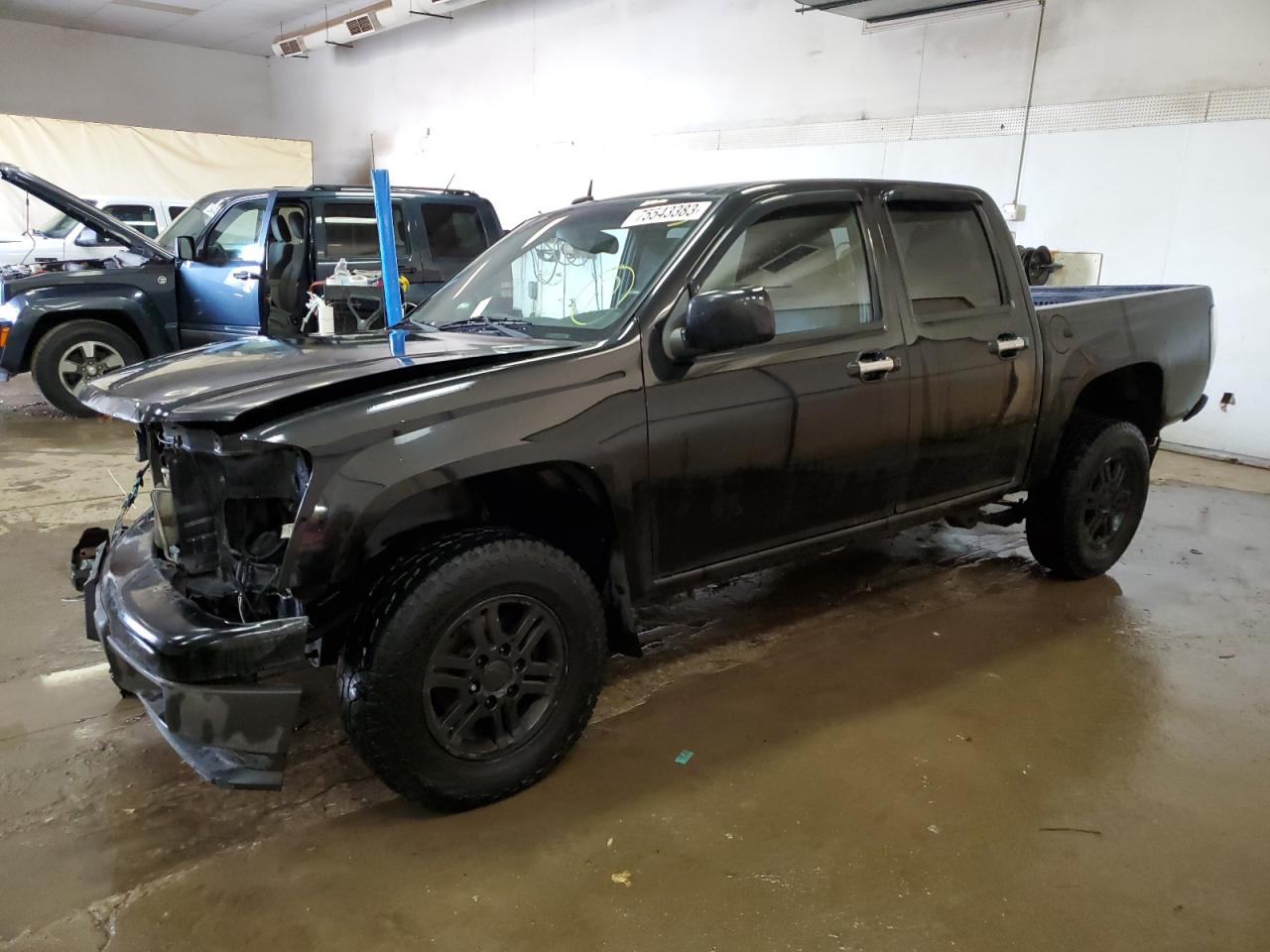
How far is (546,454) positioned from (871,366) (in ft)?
4.10

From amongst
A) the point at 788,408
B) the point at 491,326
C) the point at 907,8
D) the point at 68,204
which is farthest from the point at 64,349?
the point at 907,8

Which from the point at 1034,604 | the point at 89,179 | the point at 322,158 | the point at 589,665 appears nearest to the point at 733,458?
the point at 589,665

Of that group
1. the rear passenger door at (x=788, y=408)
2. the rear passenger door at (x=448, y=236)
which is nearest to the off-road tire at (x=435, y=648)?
the rear passenger door at (x=788, y=408)

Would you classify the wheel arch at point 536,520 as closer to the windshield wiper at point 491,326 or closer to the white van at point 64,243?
the windshield wiper at point 491,326

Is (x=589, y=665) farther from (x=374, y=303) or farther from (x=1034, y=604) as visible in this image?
(x=374, y=303)

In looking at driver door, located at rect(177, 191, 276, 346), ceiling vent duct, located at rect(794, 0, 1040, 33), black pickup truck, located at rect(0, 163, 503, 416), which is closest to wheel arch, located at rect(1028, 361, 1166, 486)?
ceiling vent duct, located at rect(794, 0, 1040, 33)

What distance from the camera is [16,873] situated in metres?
2.17

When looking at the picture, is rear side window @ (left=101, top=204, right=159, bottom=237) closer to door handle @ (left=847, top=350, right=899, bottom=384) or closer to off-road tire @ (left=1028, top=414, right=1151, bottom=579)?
door handle @ (left=847, top=350, right=899, bottom=384)

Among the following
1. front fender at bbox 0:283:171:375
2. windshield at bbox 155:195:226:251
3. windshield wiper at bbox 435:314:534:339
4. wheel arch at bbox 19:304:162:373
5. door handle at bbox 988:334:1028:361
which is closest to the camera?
windshield wiper at bbox 435:314:534:339

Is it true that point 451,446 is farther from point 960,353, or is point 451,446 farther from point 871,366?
point 960,353

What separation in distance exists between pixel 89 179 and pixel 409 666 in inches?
589

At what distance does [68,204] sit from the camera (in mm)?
6914

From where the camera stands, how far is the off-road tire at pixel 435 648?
219 cm

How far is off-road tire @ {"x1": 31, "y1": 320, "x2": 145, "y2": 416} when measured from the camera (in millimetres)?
7203
